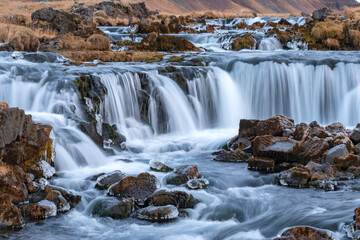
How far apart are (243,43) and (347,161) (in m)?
18.3

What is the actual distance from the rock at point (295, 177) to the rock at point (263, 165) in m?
0.64

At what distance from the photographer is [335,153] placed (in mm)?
10391

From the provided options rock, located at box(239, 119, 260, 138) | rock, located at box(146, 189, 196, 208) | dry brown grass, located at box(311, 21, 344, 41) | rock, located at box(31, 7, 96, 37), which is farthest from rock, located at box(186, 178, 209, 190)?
dry brown grass, located at box(311, 21, 344, 41)

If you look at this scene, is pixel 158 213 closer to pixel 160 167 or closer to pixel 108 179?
pixel 108 179

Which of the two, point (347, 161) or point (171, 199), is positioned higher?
point (347, 161)

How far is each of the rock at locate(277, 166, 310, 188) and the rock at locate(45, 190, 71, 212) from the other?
4.61 meters

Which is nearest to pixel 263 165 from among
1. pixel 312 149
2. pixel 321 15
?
pixel 312 149

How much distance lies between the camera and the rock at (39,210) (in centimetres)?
768

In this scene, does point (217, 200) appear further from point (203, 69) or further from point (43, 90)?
point (203, 69)

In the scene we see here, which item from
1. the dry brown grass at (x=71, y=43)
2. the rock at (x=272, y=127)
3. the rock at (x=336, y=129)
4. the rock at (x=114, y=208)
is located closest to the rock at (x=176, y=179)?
the rock at (x=114, y=208)

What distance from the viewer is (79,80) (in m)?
14.6

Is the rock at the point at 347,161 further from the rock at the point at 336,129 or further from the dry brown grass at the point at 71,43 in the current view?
the dry brown grass at the point at 71,43

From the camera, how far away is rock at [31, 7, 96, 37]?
26.6 metres

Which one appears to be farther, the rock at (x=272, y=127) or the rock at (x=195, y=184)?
the rock at (x=272, y=127)
